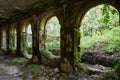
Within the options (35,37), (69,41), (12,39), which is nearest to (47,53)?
(35,37)

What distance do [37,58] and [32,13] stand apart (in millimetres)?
2748

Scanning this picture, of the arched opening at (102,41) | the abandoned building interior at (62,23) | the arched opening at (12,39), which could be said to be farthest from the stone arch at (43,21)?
the arched opening at (12,39)

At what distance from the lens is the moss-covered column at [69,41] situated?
316 inches

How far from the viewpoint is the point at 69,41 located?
8.18m

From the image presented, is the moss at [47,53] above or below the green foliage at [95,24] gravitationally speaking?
below

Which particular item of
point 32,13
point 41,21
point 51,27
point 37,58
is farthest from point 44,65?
point 51,27

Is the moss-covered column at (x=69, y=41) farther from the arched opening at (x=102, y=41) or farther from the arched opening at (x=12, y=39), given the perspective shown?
the arched opening at (x=12, y=39)

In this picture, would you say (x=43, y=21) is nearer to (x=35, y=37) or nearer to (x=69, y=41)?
(x=35, y=37)

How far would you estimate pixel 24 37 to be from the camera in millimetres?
14219

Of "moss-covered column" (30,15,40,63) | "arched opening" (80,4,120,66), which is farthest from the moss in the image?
"arched opening" (80,4,120,66)

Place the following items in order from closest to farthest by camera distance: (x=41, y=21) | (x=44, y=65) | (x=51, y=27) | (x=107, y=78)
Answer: (x=107, y=78) → (x=44, y=65) → (x=41, y=21) → (x=51, y=27)

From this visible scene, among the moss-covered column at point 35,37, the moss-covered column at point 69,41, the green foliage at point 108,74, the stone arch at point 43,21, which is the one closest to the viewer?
the green foliage at point 108,74

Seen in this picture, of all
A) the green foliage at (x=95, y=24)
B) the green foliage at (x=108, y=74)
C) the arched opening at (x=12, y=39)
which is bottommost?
the green foliage at (x=108, y=74)

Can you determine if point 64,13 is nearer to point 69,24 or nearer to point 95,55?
point 69,24
